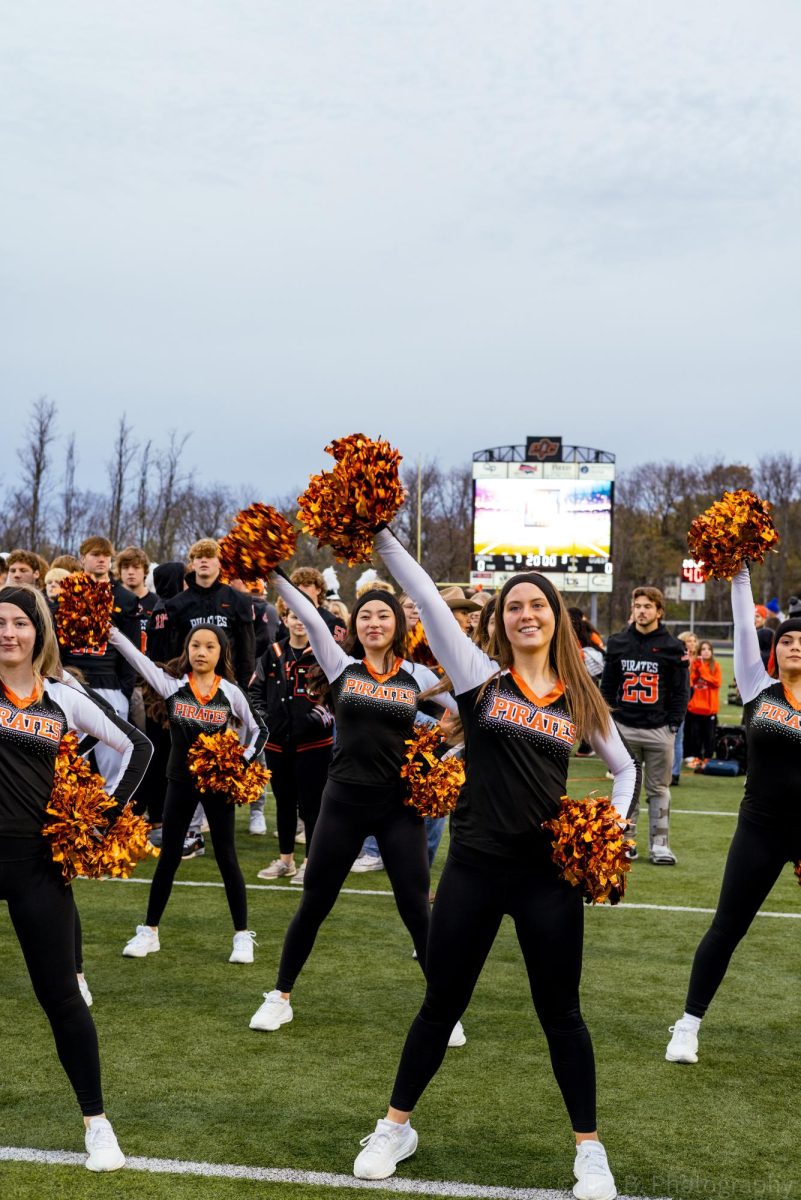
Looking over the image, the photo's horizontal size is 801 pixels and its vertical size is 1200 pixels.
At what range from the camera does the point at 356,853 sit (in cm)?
504

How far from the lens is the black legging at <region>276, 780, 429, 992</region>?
4.98 m

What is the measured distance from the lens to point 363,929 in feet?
22.8

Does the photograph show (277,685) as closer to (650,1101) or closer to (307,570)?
(307,570)

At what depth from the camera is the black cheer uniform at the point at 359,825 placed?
498 centimetres

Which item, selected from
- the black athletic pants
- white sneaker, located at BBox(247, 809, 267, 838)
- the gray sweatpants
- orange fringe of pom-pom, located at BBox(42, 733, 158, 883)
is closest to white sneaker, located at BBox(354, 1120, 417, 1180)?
orange fringe of pom-pom, located at BBox(42, 733, 158, 883)

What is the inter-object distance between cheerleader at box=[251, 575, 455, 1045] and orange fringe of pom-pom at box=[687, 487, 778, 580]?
141 centimetres

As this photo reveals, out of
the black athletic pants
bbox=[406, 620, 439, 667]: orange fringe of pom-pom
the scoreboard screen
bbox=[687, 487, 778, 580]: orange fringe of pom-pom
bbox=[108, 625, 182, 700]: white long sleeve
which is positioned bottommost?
the black athletic pants

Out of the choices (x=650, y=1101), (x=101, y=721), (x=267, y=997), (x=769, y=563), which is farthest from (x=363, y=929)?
(x=769, y=563)

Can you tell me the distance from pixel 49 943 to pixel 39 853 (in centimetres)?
26

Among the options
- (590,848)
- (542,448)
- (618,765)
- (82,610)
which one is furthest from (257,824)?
(542,448)

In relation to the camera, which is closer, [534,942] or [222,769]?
[534,942]

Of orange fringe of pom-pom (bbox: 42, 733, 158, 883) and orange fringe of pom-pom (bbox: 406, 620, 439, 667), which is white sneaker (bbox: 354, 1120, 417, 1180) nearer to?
orange fringe of pom-pom (bbox: 42, 733, 158, 883)

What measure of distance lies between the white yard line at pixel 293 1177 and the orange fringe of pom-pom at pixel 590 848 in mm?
884

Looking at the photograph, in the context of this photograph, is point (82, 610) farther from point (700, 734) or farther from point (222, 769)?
point (700, 734)
